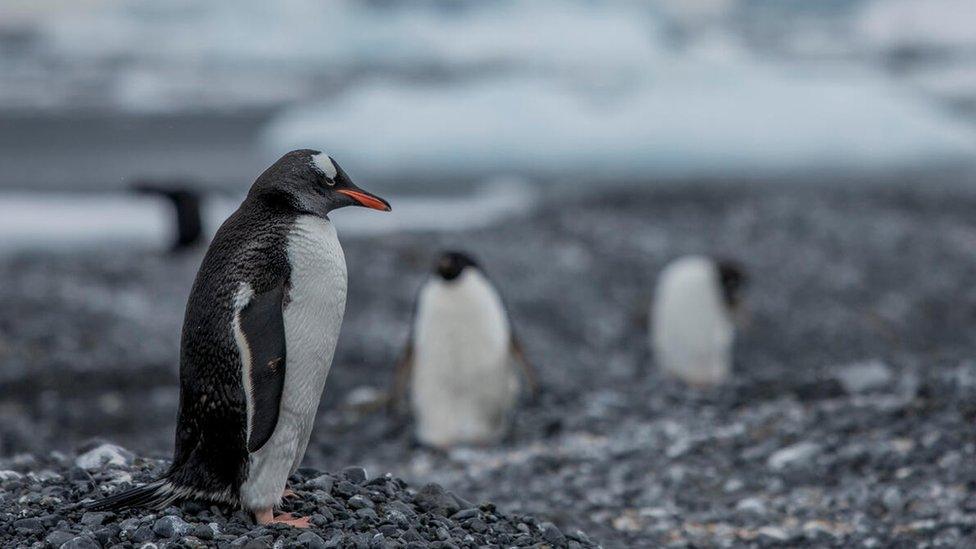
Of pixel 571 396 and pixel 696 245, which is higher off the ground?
pixel 696 245

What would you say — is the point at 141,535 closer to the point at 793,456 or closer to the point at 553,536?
the point at 553,536

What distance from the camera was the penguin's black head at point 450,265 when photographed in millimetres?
6535

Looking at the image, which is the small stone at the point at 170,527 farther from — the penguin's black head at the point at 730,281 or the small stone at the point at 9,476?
the penguin's black head at the point at 730,281

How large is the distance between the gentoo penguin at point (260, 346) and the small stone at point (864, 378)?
413cm

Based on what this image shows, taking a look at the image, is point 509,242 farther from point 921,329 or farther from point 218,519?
point 218,519

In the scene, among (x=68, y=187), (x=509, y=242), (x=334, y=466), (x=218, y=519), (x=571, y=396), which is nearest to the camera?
(x=218, y=519)

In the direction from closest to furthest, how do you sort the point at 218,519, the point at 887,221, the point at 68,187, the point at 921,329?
the point at 218,519 < the point at 921,329 < the point at 887,221 < the point at 68,187

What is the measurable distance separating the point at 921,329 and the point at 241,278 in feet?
30.0

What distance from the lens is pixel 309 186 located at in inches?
131

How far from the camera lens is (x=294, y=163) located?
3.32 metres

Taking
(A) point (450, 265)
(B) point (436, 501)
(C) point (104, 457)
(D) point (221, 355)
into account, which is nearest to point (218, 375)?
(D) point (221, 355)

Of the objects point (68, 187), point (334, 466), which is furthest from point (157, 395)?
point (68, 187)

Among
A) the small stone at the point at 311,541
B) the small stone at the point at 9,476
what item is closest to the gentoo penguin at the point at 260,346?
the small stone at the point at 311,541

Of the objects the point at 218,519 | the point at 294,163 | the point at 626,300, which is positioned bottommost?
the point at 218,519
